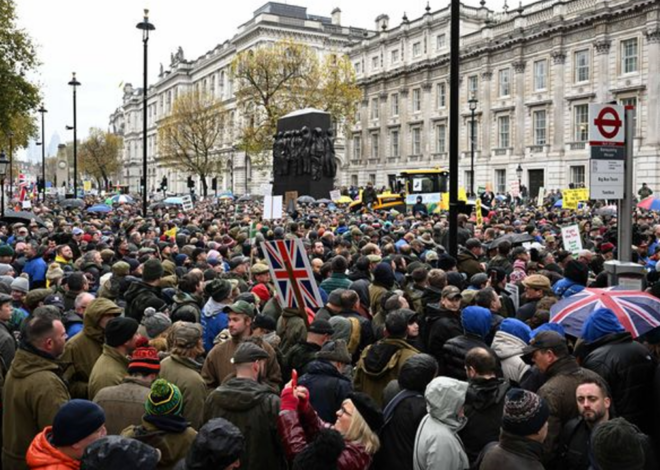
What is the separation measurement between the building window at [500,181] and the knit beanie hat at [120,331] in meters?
50.8

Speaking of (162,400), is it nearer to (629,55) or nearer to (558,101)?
(629,55)

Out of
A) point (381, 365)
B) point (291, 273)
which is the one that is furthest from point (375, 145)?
point (381, 365)

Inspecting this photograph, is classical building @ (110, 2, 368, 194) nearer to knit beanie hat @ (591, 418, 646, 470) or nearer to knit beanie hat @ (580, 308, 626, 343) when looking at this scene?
knit beanie hat @ (580, 308, 626, 343)

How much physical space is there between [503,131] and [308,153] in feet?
90.0

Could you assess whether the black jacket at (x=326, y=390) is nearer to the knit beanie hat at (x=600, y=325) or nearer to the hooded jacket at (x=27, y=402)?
the hooded jacket at (x=27, y=402)

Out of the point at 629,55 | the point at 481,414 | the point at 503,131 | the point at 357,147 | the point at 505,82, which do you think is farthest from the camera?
the point at 357,147

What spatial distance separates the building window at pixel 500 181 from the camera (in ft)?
174

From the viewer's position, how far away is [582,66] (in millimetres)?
46312

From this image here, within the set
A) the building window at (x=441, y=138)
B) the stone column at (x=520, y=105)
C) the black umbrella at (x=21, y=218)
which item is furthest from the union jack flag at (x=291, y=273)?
the building window at (x=441, y=138)

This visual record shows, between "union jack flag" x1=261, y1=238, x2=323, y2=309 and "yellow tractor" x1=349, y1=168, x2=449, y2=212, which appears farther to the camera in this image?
"yellow tractor" x1=349, y1=168, x2=449, y2=212

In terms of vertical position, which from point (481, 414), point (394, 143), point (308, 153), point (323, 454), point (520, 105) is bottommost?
point (481, 414)

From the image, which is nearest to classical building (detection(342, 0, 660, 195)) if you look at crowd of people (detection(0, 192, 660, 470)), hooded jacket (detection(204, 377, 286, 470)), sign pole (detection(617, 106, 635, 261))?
sign pole (detection(617, 106, 635, 261))

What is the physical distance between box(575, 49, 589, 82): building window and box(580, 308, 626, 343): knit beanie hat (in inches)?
1801

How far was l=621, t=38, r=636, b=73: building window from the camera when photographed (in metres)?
42.8
